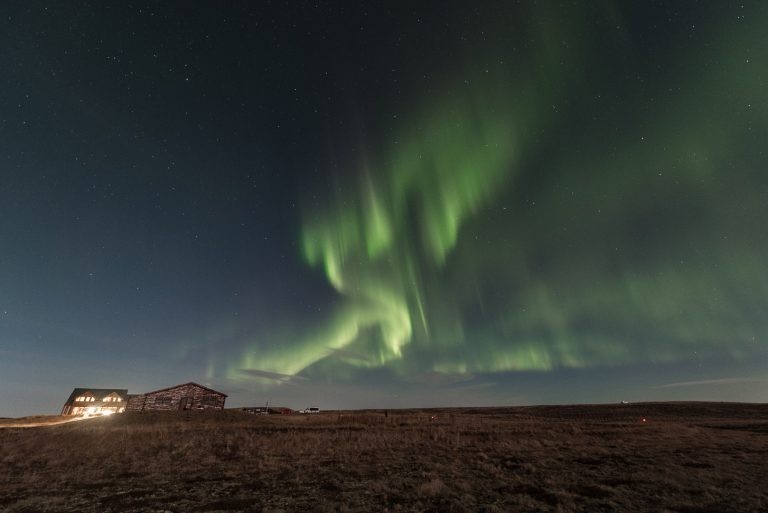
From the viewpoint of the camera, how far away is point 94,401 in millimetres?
94250

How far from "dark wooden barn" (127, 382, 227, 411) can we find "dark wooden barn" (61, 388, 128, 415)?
86.2ft

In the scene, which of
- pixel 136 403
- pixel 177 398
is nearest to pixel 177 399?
pixel 177 398

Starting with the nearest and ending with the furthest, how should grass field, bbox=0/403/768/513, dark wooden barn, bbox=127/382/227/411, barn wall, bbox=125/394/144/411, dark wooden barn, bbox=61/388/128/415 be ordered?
grass field, bbox=0/403/768/513, dark wooden barn, bbox=127/382/227/411, barn wall, bbox=125/394/144/411, dark wooden barn, bbox=61/388/128/415

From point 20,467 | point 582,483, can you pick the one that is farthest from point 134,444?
point 582,483

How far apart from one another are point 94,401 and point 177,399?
141ft

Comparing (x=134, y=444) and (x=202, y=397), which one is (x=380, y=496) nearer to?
(x=134, y=444)

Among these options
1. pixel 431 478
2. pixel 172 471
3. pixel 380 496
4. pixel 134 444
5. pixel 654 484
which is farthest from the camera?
pixel 134 444

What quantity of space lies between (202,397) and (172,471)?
63.9 meters

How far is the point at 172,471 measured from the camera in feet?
50.4

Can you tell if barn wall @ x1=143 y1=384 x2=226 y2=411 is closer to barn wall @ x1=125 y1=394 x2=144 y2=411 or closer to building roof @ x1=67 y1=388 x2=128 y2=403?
barn wall @ x1=125 y1=394 x2=144 y2=411

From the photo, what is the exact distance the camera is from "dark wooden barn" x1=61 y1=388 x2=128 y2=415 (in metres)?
90.3

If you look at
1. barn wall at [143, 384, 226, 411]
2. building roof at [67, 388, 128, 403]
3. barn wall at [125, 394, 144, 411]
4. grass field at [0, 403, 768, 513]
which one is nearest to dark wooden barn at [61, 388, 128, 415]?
building roof at [67, 388, 128, 403]

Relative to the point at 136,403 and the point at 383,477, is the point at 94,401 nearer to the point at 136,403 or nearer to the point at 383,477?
the point at 136,403

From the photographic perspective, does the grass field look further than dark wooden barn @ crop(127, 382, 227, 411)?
No
